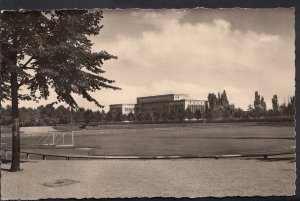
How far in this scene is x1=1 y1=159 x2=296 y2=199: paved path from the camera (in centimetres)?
1091

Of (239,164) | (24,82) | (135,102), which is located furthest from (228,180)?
(24,82)

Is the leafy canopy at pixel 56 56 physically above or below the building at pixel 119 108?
above

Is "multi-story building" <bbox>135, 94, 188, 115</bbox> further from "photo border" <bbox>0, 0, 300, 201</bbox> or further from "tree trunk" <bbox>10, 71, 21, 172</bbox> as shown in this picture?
"tree trunk" <bbox>10, 71, 21, 172</bbox>

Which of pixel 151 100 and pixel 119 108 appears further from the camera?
pixel 119 108

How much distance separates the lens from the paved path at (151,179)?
430 inches

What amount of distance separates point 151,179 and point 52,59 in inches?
209

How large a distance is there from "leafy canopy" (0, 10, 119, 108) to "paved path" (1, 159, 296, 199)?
8.40ft

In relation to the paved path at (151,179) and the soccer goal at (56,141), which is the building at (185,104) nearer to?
the paved path at (151,179)

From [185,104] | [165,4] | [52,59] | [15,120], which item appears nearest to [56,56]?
[52,59]

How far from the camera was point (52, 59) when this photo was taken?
1316 cm

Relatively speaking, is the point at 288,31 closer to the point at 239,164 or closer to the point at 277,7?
the point at 277,7

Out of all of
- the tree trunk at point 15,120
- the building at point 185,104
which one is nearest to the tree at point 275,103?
the building at point 185,104

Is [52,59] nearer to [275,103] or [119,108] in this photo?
[119,108]

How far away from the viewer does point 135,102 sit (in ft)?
46.5
